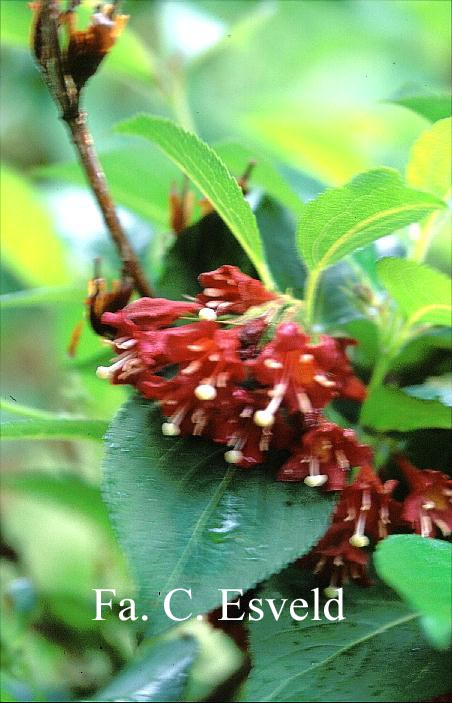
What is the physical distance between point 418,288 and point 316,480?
0.19 m

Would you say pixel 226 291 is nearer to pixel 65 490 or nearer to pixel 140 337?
pixel 140 337

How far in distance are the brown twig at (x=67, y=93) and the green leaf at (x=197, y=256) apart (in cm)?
7

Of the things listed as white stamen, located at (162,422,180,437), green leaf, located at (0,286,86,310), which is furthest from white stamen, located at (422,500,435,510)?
green leaf, located at (0,286,86,310)

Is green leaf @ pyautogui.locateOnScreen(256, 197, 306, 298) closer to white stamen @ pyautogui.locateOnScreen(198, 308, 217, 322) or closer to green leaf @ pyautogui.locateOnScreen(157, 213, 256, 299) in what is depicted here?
green leaf @ pyautogui.locateOnScreen(157, 213, 256, 299)

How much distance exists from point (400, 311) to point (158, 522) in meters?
0.30

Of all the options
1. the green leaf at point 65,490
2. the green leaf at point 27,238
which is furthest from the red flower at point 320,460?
the green leaf at point 27,238

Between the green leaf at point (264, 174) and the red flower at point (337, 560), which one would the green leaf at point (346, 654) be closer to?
the red flower at point (337, 560)

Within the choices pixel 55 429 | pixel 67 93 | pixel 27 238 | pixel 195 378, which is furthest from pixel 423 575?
pixel 27 238

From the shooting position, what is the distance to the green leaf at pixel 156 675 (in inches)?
23.9

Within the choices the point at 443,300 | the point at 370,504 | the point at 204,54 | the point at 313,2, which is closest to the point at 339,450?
the point at 370,504

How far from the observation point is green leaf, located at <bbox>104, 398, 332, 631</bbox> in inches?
20.4

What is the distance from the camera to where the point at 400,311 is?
2.33 feet

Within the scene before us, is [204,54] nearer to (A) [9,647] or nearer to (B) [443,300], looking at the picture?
(B) [443,300]

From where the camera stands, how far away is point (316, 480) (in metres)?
0.57
